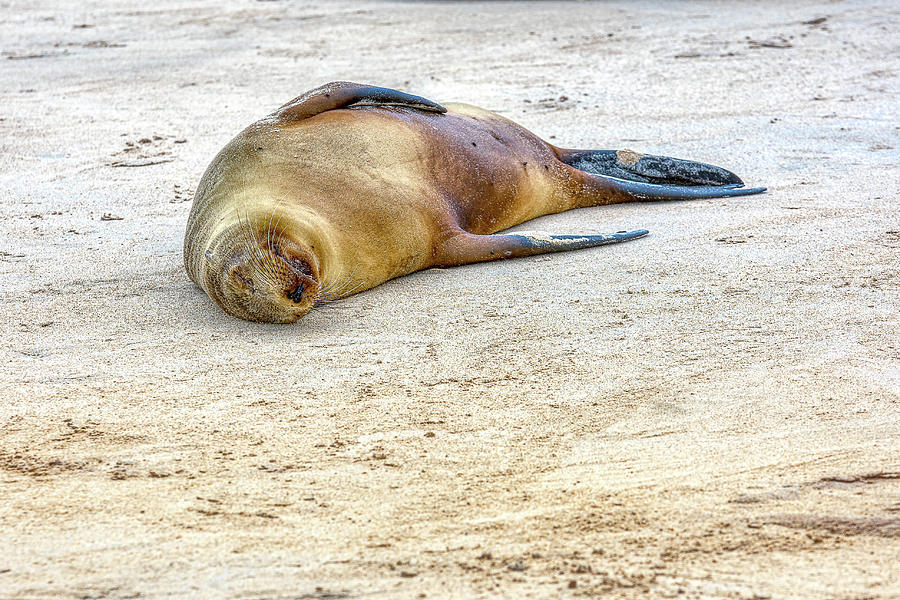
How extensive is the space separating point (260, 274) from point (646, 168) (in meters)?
2.45

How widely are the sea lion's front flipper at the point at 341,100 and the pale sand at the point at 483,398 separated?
739 millimetres

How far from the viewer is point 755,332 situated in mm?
3115

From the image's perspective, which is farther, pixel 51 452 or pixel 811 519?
pixel 51 452

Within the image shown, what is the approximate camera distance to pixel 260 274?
3.21m

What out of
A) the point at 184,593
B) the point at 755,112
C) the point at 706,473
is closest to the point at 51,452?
the point at 184,593

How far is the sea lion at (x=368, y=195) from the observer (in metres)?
3.34

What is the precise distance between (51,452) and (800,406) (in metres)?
1.93

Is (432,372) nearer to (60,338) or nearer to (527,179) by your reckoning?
(60,338)

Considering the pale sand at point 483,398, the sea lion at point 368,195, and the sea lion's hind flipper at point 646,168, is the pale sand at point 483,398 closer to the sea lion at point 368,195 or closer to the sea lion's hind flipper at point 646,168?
the sea lion at point 368,195

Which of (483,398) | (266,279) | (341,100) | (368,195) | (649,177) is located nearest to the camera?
(483,398)

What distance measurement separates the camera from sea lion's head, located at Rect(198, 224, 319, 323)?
3209 mm

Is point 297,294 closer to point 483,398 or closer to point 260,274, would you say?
point 260,274

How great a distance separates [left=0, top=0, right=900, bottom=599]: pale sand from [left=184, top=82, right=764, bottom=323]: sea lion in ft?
0.40

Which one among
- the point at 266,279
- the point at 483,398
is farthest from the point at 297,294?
the point at 483,398
